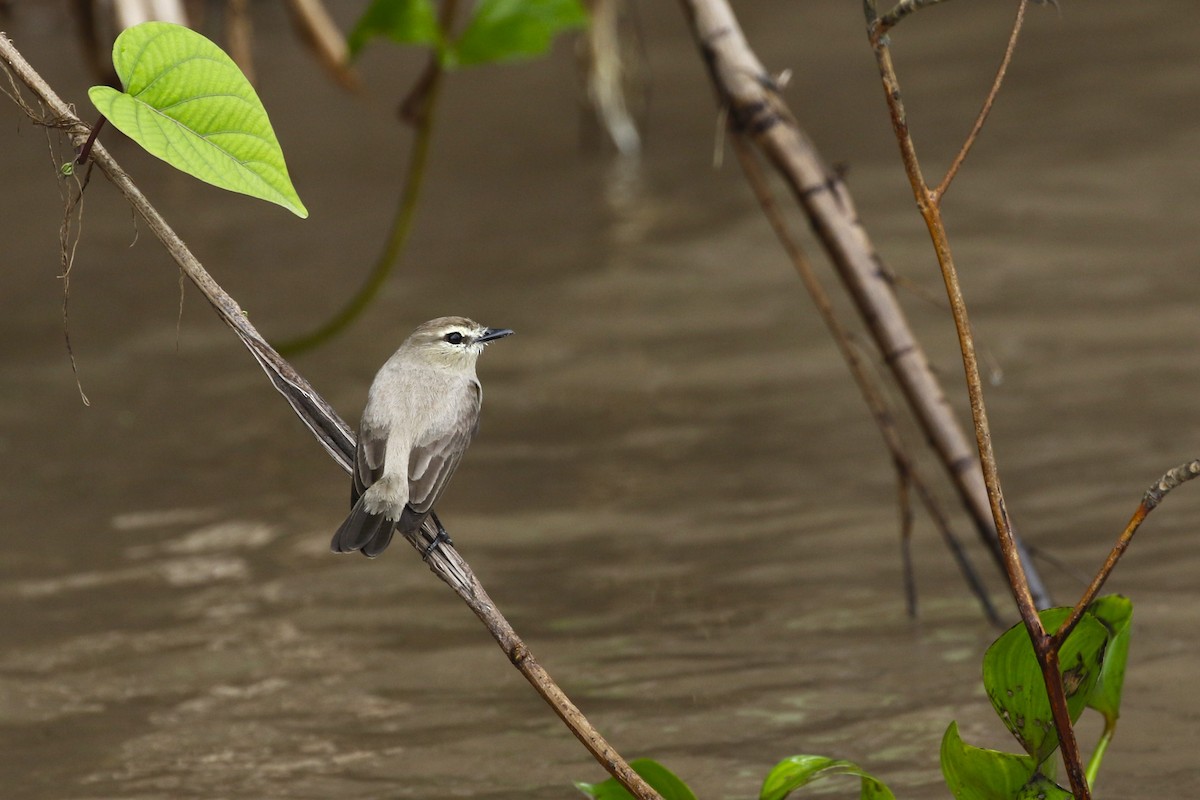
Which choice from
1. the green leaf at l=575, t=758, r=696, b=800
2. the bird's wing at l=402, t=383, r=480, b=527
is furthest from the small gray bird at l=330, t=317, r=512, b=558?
the green leaf at l=575, t=758, r=696, b=800

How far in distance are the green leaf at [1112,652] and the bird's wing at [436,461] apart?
88 centimetres

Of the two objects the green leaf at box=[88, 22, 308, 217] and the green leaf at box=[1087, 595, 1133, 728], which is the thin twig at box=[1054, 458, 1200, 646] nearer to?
the green leaf at box=[1087, 595, 1133, 728]

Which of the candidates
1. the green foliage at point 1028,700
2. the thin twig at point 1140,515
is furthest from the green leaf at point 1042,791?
the thin twig at point 1140,515

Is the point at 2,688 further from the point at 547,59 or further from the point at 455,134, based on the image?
the point at 547,59

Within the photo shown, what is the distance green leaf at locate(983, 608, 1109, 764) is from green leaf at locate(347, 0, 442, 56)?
1.71 m

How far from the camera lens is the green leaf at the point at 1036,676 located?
5.81 ft

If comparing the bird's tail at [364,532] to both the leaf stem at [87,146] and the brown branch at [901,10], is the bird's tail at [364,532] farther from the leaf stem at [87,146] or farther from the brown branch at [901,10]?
the brown branch at [901,10]

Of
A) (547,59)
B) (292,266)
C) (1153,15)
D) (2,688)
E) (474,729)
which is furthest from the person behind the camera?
(547,59)

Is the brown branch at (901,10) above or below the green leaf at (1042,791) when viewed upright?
above

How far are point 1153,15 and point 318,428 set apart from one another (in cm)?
726

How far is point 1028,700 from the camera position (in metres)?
1.78

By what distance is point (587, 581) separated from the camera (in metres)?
3.38

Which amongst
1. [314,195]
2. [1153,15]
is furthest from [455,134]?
[1153,15]

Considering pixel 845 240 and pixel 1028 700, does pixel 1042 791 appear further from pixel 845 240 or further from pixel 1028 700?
pixel 845 240
